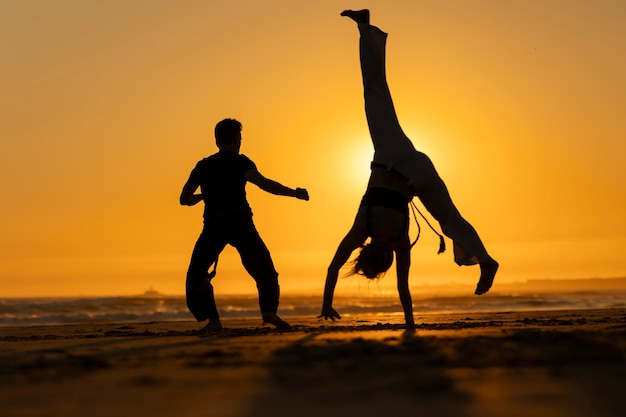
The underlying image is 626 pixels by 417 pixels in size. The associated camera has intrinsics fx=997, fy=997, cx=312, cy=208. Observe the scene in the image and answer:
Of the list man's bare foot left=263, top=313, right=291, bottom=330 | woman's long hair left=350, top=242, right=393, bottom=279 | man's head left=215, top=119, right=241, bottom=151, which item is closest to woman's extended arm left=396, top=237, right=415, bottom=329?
woman's long hair left=350, top=242, right=393, bottom=279

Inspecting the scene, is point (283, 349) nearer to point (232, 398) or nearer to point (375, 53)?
point (232, 398)

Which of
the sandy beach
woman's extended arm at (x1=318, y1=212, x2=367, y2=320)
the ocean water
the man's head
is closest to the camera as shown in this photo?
the sandy beach

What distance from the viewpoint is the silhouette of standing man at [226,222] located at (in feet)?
30.7

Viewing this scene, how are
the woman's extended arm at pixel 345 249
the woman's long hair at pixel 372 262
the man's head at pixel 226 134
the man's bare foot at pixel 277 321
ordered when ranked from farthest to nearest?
the man's head at pixel 226 134, the man's bare foot at pixel 277 321, the woman's extended arm at pixel 345 249, the woman's long hair at pixel 372 262

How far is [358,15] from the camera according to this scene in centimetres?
955

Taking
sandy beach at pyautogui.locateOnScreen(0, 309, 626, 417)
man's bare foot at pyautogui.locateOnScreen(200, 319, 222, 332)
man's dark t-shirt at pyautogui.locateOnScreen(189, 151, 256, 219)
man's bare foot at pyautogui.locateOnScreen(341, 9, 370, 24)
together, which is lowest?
sandy beach at pyautogui.locateOnScreen(0, 309, 626, 417)

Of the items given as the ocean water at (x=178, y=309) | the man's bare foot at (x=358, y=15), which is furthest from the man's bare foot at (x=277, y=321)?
the ocean water at (x=178, y=309)

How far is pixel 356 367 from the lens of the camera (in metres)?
4.99

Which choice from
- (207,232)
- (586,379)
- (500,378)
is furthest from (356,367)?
(207,232)

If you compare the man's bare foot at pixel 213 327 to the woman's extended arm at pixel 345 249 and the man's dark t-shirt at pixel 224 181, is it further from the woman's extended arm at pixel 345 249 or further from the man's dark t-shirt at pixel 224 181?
the woman's extended arm at pixel 345 249

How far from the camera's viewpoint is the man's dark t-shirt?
9.35 meters

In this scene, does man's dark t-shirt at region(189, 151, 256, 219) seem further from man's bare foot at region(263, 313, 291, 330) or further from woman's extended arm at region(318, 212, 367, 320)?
woman's extended arm at region(318, 212, 367, 320)

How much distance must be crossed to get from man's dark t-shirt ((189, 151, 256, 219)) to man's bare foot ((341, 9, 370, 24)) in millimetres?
1695

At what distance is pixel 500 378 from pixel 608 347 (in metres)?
1.42
